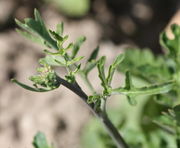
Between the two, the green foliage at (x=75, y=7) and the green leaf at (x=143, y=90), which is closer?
the green leaf at (x=143, y=90)

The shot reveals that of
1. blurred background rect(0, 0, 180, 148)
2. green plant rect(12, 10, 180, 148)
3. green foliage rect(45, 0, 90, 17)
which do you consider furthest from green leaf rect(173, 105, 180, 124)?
green foliage rect(45, 0, 90, 17)

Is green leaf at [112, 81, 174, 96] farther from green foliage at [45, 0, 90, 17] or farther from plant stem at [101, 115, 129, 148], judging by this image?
green foliage at [45, 0, 90, 17]

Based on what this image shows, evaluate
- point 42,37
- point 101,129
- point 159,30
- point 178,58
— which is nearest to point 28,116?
point 101,129

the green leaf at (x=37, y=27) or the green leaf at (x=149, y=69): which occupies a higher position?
the green leaf at (x=37, y=27)

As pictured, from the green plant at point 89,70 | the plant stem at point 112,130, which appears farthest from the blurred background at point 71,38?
the plant stem at point 112,130

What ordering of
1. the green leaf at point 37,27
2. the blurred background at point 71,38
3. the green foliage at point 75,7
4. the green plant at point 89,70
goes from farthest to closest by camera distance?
1. the green foliage at point 75,7
2. the blurred background at point 71,38
3. the green leaf at point 37,27
4. the green plant at point 89,70

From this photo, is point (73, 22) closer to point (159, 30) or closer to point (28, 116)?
point (159, 30)

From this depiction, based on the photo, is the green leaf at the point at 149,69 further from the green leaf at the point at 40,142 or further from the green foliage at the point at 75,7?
the green foliage at the point at 75,7

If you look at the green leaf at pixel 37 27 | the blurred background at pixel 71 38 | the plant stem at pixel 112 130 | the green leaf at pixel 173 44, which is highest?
the green leaf at pixel 37 27
